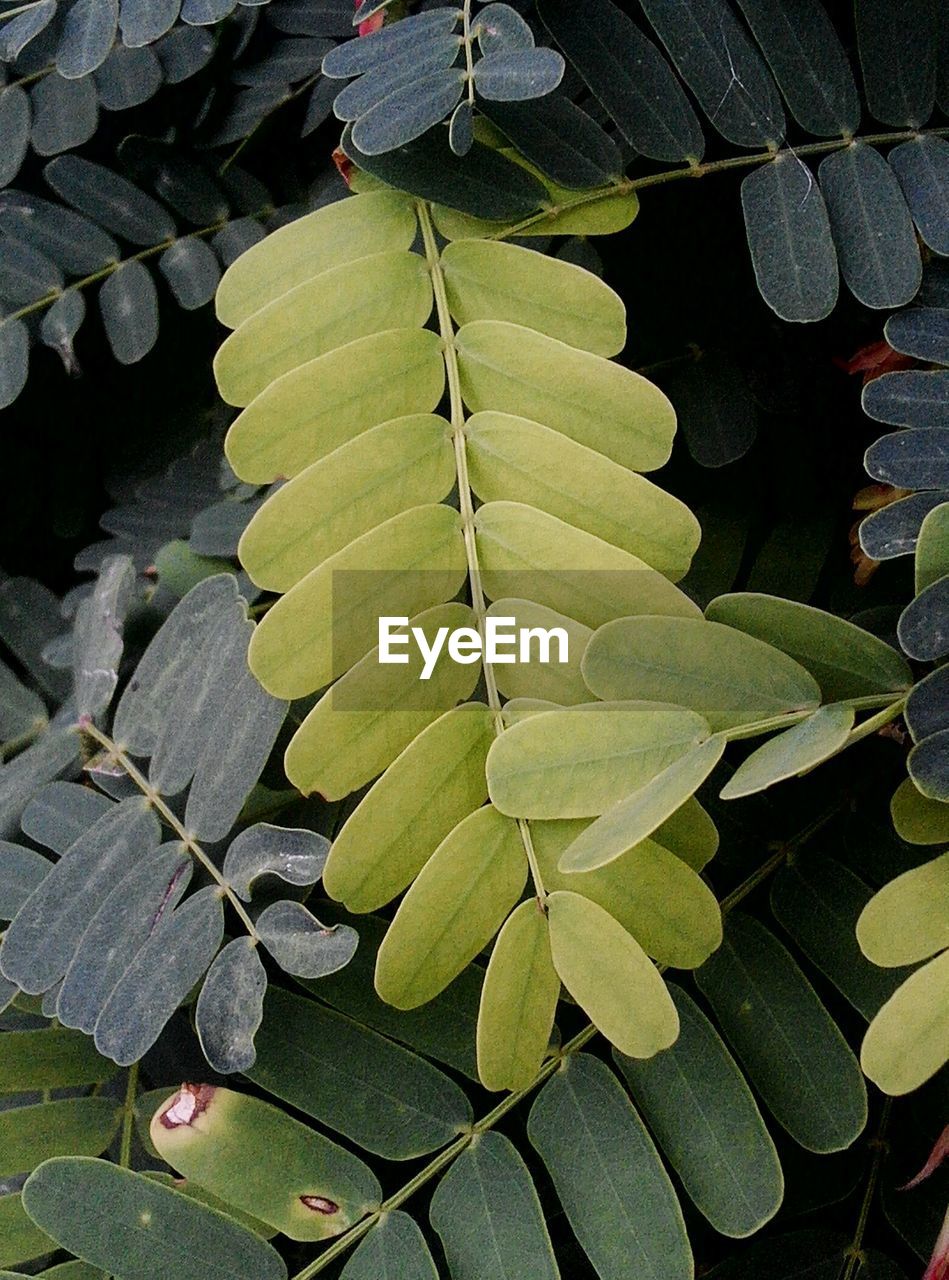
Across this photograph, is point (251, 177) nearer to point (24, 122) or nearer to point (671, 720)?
point (24, 122)

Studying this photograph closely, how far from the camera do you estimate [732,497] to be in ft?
2.28

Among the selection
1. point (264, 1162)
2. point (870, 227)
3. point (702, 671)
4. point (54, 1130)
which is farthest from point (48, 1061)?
point (870, 227)

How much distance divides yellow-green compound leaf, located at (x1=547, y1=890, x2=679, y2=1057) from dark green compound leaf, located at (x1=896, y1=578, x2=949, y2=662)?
157 mm

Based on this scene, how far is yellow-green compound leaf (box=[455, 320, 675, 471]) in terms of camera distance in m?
0.53

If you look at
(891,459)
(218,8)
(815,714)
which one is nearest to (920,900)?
(815,714)

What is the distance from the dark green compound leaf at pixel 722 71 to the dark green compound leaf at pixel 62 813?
47cm

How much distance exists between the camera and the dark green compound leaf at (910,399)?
1.79 ft

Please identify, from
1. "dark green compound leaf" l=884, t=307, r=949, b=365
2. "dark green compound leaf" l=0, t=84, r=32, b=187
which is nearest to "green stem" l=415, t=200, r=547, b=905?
"dark green compound leaf" l=884, t=307, r=949, b=365

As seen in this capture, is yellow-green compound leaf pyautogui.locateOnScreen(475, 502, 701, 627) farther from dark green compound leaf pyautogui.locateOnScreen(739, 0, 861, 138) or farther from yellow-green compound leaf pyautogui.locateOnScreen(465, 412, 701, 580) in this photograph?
dark green compound leaf pyautogui.locateOnScreen(739, 0, 861, 138)

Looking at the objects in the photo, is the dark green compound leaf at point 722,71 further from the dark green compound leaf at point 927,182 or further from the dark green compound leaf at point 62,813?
the dark green compound leaf at point 62,813

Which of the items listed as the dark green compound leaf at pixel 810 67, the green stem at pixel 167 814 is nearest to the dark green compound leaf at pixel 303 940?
the green stem at pixel 167 814

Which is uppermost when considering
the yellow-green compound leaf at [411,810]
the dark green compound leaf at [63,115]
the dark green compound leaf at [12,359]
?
the dark green compound leaf at [63,115]

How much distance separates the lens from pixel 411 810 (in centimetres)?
48

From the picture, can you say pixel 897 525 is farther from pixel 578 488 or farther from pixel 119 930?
pixel 119 930
